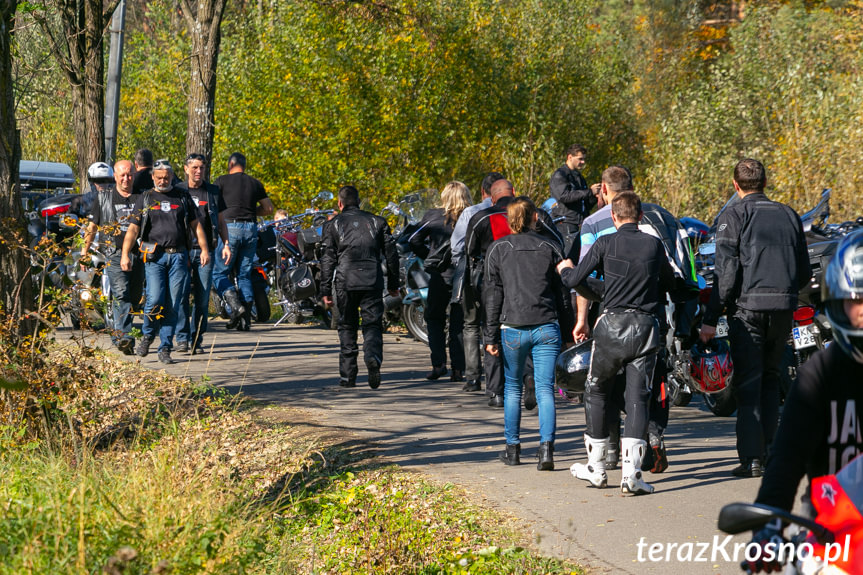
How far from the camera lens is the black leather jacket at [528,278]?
7.62 metres

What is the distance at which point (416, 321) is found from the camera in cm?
1381

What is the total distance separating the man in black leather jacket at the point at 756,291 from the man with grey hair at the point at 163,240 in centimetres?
583

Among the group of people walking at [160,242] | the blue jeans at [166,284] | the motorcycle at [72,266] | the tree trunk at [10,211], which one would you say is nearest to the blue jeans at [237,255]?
the group of people walking at [160,242]

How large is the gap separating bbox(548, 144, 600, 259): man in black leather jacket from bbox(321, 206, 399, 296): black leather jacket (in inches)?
88.4

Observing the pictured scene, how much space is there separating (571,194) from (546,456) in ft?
16.9

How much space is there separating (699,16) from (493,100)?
87.1ft

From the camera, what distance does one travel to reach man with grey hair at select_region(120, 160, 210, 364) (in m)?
11.3

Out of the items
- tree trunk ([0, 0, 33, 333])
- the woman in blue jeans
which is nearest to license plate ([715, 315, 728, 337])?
the woman in blue jeans

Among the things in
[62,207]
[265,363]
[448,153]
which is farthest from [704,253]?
[448,153]

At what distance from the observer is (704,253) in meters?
10.7

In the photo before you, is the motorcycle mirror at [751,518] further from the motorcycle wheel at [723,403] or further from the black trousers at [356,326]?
the black trousers at [356,326]

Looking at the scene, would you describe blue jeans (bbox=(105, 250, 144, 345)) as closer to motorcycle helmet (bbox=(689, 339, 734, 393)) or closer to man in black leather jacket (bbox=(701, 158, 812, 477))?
motorcycle helmet (bbox=(689, 339, 734, 393))

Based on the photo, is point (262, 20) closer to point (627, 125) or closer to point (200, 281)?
point (627, 125)

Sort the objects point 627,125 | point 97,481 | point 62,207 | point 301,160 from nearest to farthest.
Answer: point 97,481 → point 62,207 → point 301,160 → point 627,125
